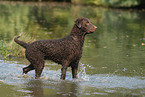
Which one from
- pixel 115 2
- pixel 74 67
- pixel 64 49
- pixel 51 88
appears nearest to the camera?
pixel 51 88

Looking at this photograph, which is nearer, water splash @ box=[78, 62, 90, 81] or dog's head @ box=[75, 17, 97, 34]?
dog's head @ box=[75, 17, 97, 34]

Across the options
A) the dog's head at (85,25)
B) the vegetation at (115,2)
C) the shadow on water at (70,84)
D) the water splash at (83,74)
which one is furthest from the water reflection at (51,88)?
the vegetation at (115,2)

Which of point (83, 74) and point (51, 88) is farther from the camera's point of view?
point (83, 74)

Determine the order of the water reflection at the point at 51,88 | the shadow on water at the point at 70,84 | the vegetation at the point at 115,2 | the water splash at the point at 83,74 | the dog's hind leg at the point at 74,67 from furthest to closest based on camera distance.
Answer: the vegetation at the point at 115,2
the water splash at the point at 83,74
the dog's hind leg at the point at 74,67
the shadow on water at the point at 70,84
the water reflection at the point at 51,88

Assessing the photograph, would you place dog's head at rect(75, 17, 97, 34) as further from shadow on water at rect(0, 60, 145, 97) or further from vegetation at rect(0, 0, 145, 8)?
vegetation at rect(0, 0, 145, 8)

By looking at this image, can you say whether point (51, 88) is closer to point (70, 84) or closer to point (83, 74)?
point (70, 84)

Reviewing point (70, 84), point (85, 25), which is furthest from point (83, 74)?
point (85, 25)

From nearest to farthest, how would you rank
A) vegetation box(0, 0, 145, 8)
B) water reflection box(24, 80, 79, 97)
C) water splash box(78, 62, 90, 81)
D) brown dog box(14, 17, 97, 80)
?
water reflection box(24, 80, 79, 97) → brown dog box(14, 17, 97, 80) → water splash box(78, 62, 90, 81) → vegetation box(0, 0, 145, 8)

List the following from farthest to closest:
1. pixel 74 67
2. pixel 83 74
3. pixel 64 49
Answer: pixel 83 74 → pixel 74 67 → pixel 64 49

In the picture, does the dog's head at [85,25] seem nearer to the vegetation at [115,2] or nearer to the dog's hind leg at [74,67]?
the dog's hind leg at [74,67]

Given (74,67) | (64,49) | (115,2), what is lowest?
(74,67)

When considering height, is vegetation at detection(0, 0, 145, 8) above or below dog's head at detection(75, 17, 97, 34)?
below

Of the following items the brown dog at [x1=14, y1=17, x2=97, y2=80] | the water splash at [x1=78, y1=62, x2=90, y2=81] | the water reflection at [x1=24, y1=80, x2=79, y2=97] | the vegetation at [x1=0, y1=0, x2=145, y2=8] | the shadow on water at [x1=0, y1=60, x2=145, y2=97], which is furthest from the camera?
the vegetation at [x1=0, y1=0, x2=145, y2=8]

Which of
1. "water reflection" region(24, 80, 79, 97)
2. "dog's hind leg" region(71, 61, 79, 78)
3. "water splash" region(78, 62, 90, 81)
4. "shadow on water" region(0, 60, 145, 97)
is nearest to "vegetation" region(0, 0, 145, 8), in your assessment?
"water splash" region(78, 62, 90, 81)
